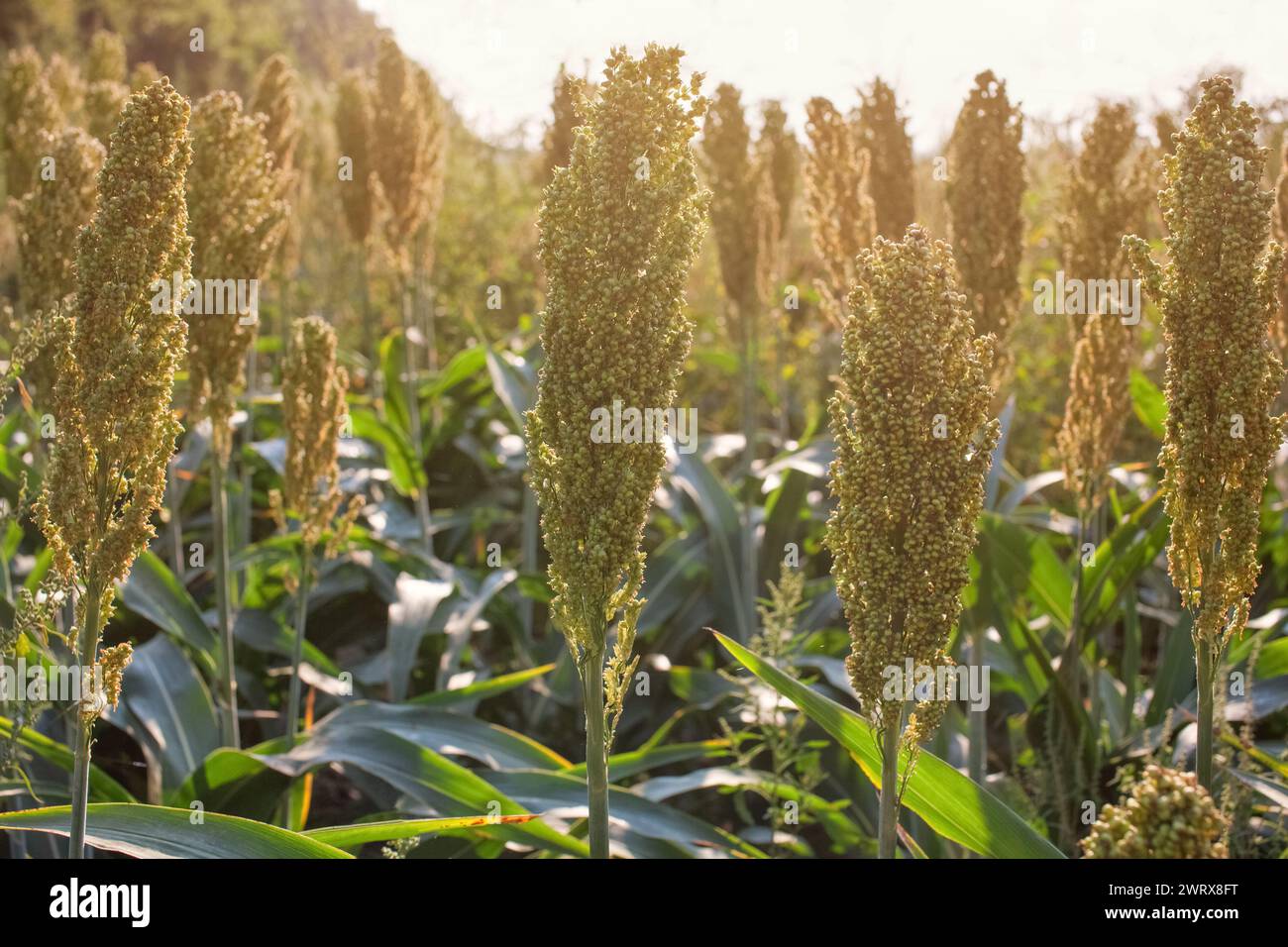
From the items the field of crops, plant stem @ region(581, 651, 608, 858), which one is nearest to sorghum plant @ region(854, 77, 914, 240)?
the field of crops

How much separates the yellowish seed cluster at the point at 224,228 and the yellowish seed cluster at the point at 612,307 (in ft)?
4.28

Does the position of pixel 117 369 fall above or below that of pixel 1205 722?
above

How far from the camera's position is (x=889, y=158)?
3781 millimetres

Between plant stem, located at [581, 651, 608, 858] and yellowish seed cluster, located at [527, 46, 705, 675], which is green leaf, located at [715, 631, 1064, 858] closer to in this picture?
plant stem, located at [581, 651, 608, 858]

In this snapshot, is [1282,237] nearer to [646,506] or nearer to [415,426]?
[646,506]

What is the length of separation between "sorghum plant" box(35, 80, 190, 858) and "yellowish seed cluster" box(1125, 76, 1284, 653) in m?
1.96

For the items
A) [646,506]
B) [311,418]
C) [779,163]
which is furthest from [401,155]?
[646,506]

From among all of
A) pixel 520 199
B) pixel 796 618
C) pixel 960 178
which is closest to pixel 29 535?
pixel 796 618

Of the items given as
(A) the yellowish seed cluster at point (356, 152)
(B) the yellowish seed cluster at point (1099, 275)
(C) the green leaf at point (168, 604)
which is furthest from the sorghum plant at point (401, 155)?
(B) the yellowish seed cluster at point (1099, 275)

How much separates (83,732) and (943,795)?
177 centimetres

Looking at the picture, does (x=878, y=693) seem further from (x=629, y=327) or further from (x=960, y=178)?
(x=960, y=178)

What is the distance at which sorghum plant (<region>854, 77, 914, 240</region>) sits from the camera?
378 centimetres

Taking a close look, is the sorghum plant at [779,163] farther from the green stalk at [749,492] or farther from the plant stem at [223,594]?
the plant stem at [223,594]

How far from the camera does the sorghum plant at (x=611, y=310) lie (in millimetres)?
2160
